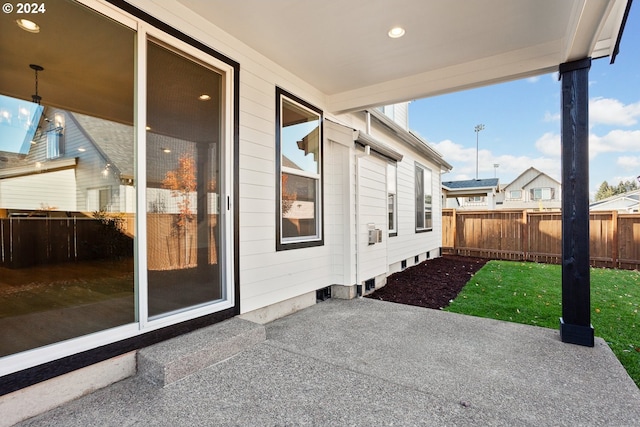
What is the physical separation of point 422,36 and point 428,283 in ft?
13.8

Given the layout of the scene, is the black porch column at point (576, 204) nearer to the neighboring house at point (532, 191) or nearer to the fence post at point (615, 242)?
the fence post at point (615, 242)

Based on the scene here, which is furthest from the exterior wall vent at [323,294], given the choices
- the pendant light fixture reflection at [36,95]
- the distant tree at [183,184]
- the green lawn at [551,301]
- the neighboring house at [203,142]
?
the pendant light fixture reflection at [36,95]

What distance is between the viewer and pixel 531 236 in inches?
344

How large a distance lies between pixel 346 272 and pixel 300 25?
310 centimetres

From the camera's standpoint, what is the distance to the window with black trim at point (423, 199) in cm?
830

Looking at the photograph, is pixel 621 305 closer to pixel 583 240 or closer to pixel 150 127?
pixel 583 240

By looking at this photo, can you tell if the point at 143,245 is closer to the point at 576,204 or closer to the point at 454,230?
the point at 576,204

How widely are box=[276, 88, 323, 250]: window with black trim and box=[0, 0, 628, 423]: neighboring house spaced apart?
25 millimetres

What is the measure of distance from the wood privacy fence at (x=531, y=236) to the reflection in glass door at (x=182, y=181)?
27.4 ft

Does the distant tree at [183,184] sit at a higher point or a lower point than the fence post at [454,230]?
higher

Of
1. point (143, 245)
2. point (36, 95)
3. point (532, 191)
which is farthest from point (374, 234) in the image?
point (532, 191)

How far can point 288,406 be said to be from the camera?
6.13 feet

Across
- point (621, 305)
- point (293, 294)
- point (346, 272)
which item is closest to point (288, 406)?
point (293, 294)

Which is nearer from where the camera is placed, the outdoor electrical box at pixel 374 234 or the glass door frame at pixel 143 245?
the glass door frame at pixel 143 245
